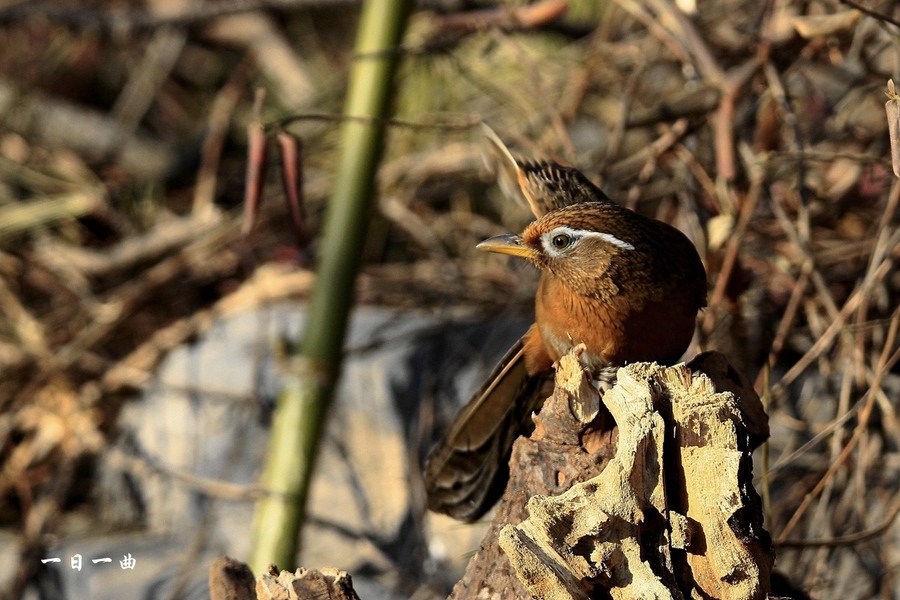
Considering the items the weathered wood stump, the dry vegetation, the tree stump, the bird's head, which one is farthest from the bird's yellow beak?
the weathered wood stump

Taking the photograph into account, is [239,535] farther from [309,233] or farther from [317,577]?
[317,577]

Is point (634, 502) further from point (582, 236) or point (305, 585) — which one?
point (582, 236)

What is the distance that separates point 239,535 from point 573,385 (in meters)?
2.17

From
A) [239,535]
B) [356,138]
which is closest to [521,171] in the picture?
[356,138]

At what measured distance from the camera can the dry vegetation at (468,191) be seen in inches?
121

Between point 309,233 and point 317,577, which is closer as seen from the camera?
point 317,577

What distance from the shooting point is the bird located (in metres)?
2.34

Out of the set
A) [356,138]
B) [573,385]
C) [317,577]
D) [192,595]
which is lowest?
[192,595]

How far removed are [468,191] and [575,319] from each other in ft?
8.55

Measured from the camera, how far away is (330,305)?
3.07m

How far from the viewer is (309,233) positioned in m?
4.70

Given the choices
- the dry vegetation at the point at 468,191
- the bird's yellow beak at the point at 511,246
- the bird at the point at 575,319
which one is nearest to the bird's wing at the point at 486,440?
the bird at the point at 575,319

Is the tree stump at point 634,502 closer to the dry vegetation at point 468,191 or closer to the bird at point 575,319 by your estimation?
the bird at point 575,319

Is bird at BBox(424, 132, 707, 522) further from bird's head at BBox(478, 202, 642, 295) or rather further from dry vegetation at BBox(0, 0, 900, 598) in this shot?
dry vegetation at BBox(0, 0, 900, 598)
